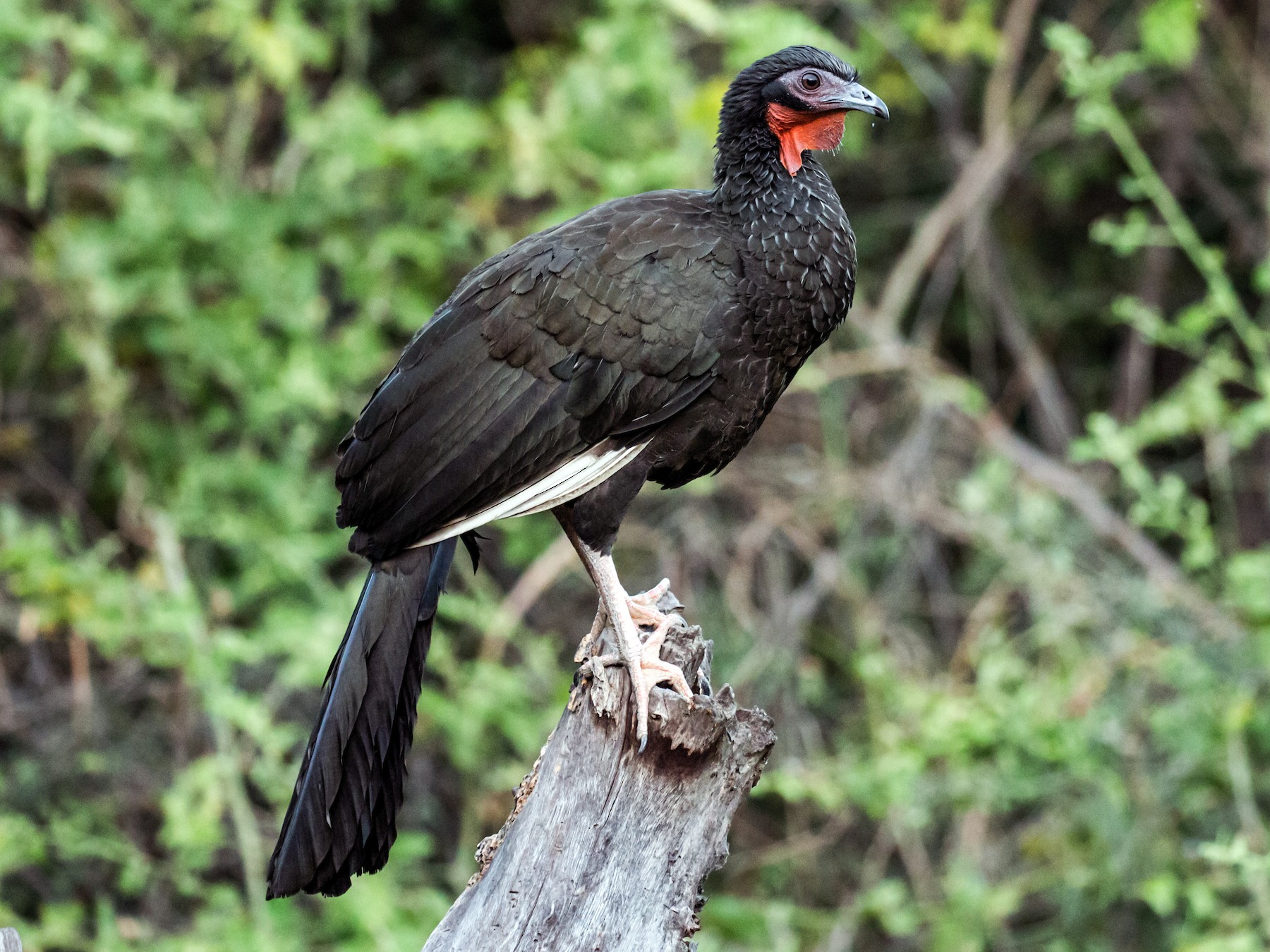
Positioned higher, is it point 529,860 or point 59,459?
point 59,459

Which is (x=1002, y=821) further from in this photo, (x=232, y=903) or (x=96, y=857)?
(x=96, y=857)

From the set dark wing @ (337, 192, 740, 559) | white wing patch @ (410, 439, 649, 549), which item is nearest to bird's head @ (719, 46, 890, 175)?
dark wing @ (337, 192, 740, 559)

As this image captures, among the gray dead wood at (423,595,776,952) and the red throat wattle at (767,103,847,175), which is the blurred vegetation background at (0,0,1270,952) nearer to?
the red throat wattle at (767,103,847,175)

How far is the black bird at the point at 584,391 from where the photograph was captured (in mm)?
3164

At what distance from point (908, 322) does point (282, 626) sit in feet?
11.7

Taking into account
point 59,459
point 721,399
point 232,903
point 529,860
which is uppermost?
point 59,459

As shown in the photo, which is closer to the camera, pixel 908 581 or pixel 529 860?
pixel 529 860

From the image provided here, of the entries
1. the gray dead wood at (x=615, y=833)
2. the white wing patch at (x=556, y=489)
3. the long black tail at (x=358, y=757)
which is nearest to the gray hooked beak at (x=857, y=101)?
the white wing patch at (x=556, y=489)

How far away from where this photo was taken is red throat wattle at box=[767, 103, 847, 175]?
11.1ft

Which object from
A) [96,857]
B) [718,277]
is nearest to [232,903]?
[96,857]

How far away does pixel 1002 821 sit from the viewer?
20.3 ft

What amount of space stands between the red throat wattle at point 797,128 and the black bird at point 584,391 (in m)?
0.03

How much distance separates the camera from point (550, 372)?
10.6 feet

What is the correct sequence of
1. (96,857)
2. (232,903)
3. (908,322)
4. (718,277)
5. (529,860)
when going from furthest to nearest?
(908,322)
(96,857)
(232,903)
(718,277)
(529,860)
